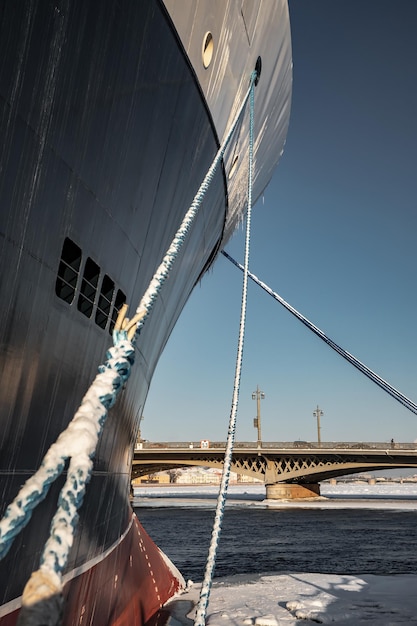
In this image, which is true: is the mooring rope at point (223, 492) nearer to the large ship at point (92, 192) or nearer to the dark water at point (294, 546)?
the large ship at point (92, 192)

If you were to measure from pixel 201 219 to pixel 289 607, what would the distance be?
6.60m

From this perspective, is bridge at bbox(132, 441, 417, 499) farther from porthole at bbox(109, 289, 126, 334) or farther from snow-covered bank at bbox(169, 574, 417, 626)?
porthole at bbox(109, 289, 126, 334)

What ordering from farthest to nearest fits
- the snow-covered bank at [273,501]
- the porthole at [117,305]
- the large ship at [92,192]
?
the snow-covered bank at [273,501] → the porthole at [117,305] → the large ship at [92,192]

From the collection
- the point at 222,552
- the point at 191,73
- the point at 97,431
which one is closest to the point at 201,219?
the point at 191,73

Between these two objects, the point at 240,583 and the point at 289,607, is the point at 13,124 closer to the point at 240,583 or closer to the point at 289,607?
the point at 289,607

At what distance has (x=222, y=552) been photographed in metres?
20.4

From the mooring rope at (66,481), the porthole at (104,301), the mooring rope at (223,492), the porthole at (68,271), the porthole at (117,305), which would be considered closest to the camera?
the mooring rope at (66,481)

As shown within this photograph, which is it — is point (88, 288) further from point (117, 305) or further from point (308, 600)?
point (308, 600)

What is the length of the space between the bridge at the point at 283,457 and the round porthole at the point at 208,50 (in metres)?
43.2

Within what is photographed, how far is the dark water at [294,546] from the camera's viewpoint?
653 inches

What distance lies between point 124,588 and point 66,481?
233 inches

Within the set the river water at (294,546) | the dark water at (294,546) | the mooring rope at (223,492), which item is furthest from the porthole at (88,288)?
the river water at (294,546)

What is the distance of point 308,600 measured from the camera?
930 centimetres

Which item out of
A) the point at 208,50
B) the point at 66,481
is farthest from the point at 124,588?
the point at 208,50
